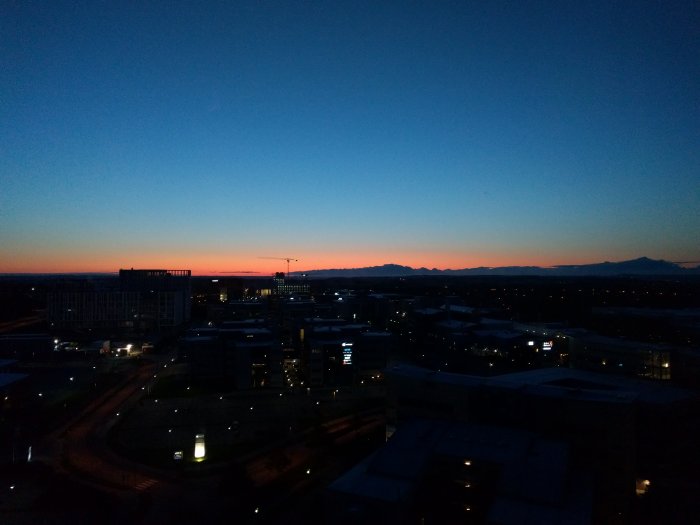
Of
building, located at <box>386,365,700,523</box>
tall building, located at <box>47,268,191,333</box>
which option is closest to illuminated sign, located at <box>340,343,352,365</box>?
building, located at <box>386,365,700,523</box>

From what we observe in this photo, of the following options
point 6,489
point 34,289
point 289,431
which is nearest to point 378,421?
point 289,431

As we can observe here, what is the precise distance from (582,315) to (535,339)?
12.0 metres

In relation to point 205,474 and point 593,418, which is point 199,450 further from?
point 593,418

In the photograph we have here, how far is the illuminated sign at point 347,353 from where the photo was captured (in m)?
14.2

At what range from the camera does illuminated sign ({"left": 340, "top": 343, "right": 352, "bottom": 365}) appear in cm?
1417

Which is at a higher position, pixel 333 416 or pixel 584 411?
pixel 584 411

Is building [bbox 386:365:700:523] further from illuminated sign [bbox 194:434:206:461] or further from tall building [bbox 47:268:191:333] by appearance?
tall building [bbox 47:268:191:333]

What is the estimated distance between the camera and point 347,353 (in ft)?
46.6

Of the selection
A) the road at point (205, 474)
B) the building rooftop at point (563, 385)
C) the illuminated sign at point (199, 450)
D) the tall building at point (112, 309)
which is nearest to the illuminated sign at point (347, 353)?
the road at point (205, 474)

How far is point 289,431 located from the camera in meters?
9.47

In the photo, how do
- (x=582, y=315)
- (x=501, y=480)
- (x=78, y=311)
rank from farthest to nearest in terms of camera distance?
1. (x=582, y=315)
2. (x=78, y=311)
3. (x=501, y=480)

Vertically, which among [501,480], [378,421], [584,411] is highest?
[584,411]

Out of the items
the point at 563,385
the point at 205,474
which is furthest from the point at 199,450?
the point at 563,385

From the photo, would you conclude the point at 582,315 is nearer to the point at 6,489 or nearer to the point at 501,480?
the point at 501,480
